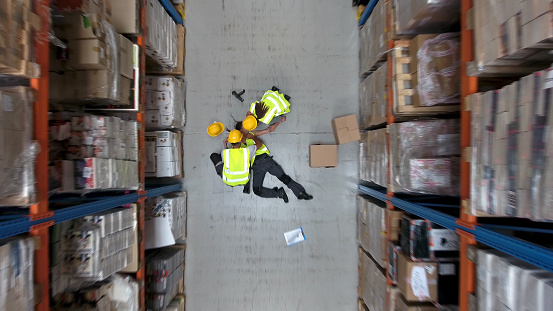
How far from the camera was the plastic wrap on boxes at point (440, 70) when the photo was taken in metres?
3.00

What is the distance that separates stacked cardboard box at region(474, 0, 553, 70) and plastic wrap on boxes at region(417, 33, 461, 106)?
798 mm

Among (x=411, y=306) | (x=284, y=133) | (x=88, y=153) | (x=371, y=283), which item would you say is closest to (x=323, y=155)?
(x=284, y=133)

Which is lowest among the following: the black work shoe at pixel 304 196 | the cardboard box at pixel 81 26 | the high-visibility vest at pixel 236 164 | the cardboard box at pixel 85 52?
the black work shoe at pixel 304 196

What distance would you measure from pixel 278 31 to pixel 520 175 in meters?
4.22

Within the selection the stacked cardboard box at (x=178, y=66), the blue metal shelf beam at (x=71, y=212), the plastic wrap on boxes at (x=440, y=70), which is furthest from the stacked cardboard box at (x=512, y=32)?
the stacked cardboard box at (x=178, y=66)

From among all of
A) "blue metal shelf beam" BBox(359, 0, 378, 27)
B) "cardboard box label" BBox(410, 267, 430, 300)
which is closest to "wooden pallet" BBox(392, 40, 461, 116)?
"blue metal shelf beam" BBox(359, 0, 378, 27)

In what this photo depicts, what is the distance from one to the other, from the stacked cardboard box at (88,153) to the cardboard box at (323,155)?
2.82m

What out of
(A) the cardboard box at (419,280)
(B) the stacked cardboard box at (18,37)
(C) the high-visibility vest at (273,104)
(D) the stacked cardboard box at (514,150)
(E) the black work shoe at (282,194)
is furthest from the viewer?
(E) the black work shoe at (282,194)

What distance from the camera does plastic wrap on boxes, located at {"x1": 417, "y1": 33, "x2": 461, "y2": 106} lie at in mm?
2998

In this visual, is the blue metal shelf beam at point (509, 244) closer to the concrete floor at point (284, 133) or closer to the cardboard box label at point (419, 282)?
the cardboard box label at point (419, 282)

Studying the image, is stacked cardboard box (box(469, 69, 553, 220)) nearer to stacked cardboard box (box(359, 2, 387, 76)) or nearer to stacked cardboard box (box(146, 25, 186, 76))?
stacked cardboard box (box(359, 2, 387, 76))

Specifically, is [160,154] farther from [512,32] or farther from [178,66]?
[512,32]

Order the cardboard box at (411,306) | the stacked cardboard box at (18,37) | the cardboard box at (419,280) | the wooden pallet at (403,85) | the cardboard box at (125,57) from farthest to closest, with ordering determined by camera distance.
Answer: the wooden pallet at (403,85) → the cardboard box at (125,57) → the cardboard box at (411,306) → the cardboard box at (419,280) → the stacked cardboard box at (18,37)

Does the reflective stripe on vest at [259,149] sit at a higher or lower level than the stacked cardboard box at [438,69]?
lower
